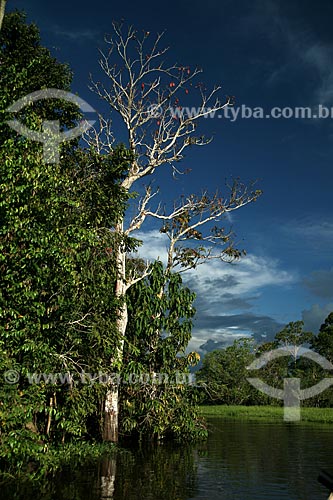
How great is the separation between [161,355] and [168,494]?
11.8m

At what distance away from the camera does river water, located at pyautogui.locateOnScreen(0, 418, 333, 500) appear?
565 inches

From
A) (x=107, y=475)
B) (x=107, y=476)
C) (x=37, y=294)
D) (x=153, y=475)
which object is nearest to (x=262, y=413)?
(x=153, y=475)

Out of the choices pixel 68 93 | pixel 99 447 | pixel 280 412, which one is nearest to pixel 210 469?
pixel 99 447

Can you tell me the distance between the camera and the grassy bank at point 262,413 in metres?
48.6

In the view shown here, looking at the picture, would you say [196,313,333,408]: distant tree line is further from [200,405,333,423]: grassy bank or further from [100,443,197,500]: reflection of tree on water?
[100,443,197,500]: reflection of tree on water

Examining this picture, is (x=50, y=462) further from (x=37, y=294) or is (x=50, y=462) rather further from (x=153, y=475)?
(x=153, y=475)

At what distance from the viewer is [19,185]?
1346 centimetres

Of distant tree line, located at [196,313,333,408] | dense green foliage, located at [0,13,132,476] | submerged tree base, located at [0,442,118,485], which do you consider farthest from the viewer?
distant tree line, located at [196,313,333,408]

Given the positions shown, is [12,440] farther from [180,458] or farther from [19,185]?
[180,458]

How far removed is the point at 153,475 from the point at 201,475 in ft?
5.26

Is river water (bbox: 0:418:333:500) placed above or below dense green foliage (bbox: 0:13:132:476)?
below

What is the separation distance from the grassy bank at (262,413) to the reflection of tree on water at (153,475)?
1097 inches

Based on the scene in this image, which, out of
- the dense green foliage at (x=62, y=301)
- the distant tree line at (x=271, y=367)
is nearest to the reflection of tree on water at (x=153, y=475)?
the dense green foliage at (x=62, y=301)

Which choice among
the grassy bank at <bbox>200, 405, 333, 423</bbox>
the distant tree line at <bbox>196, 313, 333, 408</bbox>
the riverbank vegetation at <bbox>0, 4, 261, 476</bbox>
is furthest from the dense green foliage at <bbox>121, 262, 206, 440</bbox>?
the distant tree line at <bbox>196, 313, 333, 408</bbox>
